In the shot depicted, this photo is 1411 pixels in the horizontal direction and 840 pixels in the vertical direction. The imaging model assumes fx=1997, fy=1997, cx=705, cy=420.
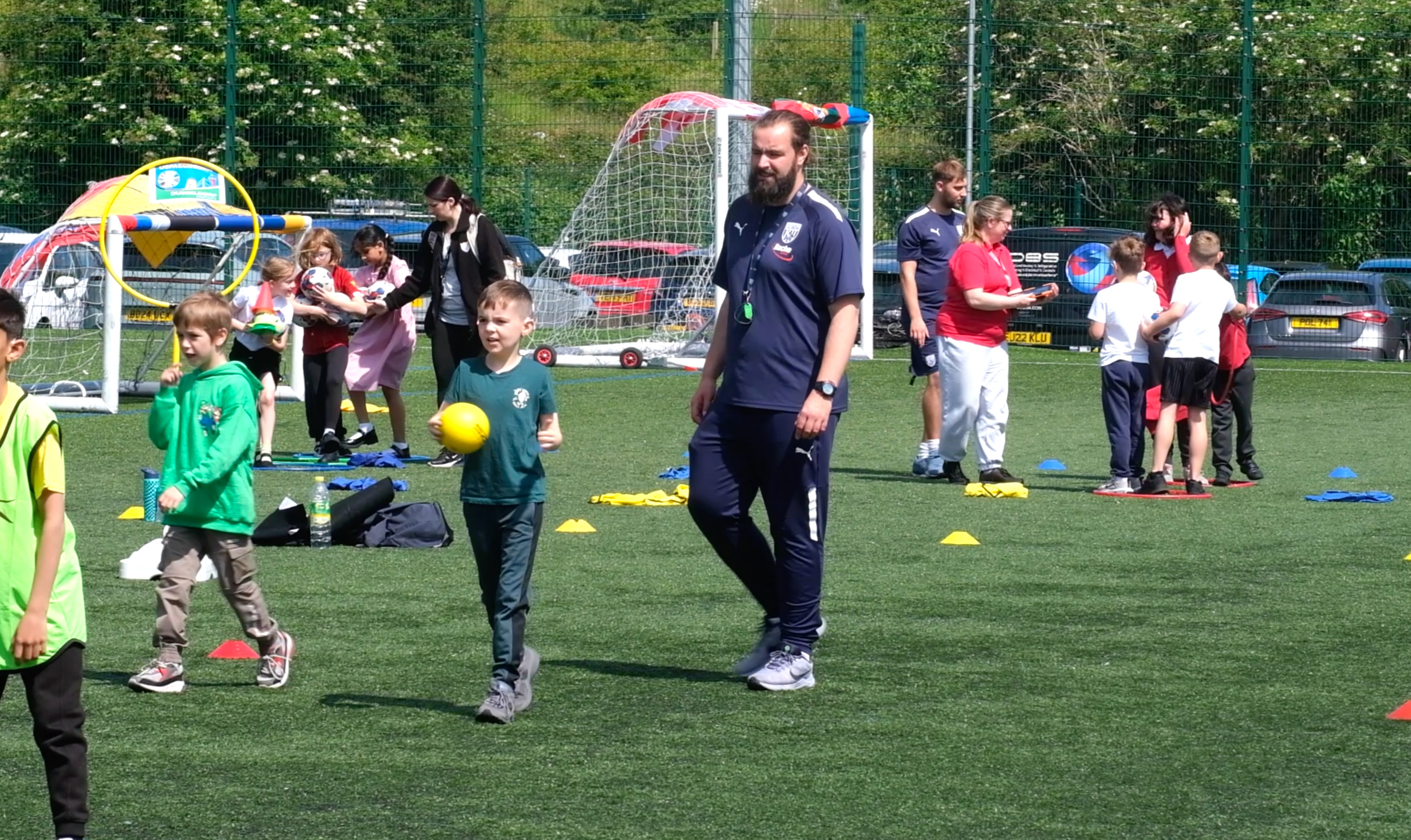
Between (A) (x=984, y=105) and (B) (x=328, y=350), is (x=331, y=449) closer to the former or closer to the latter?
(B) (x=328, y=350)

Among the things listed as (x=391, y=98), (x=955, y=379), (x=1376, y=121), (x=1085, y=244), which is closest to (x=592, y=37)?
(x=391, y=98)

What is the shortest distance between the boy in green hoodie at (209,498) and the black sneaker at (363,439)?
24.6 ft

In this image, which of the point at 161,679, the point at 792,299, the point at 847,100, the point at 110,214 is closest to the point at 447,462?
the point at 110,214

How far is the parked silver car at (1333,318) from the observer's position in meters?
22.8

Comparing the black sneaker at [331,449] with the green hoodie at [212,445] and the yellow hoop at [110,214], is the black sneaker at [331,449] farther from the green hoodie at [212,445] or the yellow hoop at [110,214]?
the green hoodie at [212,445]

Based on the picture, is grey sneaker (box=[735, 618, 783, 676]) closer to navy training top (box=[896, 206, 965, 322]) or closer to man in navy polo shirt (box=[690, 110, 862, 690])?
man in navy polo shirt (box=[690, 110, 862, 690])

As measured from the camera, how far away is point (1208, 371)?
461 inches

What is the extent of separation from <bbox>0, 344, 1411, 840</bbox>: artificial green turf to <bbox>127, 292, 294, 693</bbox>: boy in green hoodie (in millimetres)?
201

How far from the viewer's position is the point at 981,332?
11.8 m

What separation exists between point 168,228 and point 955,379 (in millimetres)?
6372

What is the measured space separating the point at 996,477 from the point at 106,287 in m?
7.75

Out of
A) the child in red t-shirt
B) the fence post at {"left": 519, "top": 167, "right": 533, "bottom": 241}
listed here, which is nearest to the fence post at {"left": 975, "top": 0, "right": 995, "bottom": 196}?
the fence post at {"left": 519, "top": 167, "right": 533, "bottom": 241}

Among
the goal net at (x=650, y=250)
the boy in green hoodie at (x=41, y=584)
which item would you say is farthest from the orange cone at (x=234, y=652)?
the goal net at (x=650, y=250)

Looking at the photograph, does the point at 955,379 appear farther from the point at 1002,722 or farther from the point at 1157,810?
the point at 1157,810
